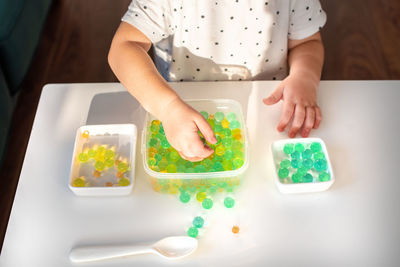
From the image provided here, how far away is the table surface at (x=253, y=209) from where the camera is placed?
0.62 metres

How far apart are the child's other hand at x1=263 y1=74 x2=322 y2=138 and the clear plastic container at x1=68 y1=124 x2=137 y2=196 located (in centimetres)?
27

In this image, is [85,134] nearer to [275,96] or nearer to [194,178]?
[194,178]

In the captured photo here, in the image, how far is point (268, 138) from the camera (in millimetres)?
746

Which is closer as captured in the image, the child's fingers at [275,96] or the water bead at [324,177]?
the water bead at [324,177]

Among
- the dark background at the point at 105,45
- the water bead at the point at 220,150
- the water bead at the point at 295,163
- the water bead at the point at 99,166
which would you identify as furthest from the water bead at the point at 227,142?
the dark background at the point at 105,45

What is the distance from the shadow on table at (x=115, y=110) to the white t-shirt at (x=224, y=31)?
A: 0.47 ft

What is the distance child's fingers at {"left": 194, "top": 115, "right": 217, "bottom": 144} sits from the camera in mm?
663

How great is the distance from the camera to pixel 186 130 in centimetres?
68

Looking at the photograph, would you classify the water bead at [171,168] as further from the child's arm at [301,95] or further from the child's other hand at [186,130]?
the child's arm at [301,95]

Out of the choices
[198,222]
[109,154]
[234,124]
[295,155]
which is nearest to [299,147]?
[295,155]

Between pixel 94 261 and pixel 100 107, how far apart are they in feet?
1.00

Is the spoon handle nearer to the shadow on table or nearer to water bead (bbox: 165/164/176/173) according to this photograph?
water bead (bbox: 165/164/176/173)

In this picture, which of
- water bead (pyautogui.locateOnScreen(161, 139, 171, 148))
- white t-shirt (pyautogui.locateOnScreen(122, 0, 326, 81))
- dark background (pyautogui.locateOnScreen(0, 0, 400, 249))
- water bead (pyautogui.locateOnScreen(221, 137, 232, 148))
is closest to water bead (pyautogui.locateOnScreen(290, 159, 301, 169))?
water bead (pyautogui.locateOnScreen(221, 137, 232, 148))

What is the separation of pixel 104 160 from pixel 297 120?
1.15 feet
